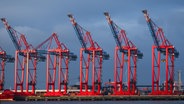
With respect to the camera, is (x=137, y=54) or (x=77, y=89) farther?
(x=77, y=89)

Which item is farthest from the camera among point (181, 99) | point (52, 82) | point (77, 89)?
point (77, 89)

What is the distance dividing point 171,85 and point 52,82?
2968 centimetres

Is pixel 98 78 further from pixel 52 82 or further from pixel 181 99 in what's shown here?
pixel 181 99

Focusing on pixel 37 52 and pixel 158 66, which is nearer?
pixel 158 66

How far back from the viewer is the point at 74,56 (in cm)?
13450

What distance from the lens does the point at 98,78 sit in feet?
425

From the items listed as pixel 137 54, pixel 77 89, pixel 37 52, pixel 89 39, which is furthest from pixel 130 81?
pixel 77 89

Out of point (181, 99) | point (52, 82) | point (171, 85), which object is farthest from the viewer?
point (52, 82)

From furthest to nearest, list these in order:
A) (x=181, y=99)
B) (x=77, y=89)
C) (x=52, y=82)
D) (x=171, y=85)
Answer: (x=77, y=89), (x=52, y=82), (x=171, y=85), (x=181, y=99)

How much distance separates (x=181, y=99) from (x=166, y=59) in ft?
38.8

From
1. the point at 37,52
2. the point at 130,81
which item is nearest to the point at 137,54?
the point at 130,81

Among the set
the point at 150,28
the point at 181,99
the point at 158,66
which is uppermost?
the point at 150,28

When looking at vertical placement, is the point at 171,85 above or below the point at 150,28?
below

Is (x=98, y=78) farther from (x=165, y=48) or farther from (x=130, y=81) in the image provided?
(x=165, y=48)
